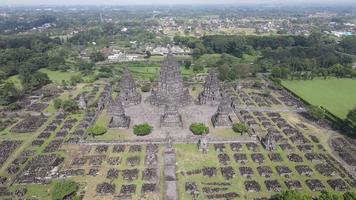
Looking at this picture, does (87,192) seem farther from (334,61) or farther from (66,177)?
(334,61)

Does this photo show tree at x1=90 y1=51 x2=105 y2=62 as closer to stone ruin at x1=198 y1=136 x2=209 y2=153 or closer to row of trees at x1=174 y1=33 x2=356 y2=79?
row of trees at x1=174 y1=33 x2=356 y2=79

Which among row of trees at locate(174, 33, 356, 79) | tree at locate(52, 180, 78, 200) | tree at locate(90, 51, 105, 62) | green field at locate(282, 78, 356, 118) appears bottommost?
tree at locate(52, 180, 78, 200)

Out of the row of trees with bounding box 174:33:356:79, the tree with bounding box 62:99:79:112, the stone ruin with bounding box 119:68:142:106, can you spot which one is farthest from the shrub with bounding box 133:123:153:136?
the row of trees with bounding box 174:33:356:79

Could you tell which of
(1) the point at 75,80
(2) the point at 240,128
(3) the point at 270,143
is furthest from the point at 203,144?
(1) the point at 75,80

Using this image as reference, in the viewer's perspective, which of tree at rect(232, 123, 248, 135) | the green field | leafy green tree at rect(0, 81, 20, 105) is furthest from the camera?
leafy green tree at rect(0, 81, 20, 105)

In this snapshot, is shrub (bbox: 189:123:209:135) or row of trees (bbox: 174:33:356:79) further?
row of trees (bbox: 174:33:356:79)

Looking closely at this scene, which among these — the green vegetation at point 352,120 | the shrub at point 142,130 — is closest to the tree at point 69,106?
the shrub at point 142,130

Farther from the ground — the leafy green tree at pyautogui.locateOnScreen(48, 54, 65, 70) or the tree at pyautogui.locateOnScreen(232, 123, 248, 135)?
the leafy green tree at pyautogui.locateOnScreen(48, 54, 65, 70)
